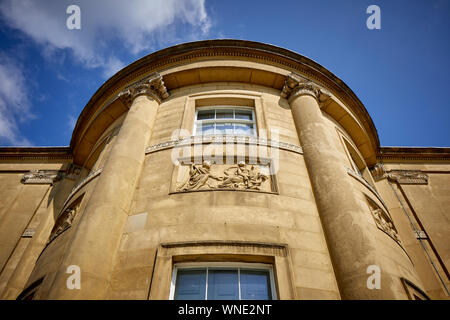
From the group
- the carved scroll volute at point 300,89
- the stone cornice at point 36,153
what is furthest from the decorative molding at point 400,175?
the stone cornice at point 36,153

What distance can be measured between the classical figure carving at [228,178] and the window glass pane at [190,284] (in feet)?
7.52

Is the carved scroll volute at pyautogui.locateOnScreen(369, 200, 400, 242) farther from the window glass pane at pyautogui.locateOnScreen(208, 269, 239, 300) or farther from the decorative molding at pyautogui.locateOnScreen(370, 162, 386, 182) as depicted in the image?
the window glass pane at pyautogui.locateOnScreen(208, 269, 239, 300)

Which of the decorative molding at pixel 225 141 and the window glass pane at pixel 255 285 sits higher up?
the decorative molding at pixel 225 141

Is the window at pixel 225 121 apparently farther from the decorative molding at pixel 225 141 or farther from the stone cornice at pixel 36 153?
the stone cornice at pixel 36 153

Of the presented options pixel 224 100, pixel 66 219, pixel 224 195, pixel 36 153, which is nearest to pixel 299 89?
pixel 224 100

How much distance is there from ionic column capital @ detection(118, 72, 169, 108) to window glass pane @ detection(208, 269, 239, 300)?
25.7ft

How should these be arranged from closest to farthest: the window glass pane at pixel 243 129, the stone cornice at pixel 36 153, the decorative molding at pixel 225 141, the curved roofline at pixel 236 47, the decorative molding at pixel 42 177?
the decorative molding at pixel 225 141, the window glass pane at pixel 243 129, the curved roofline at pixel 236 47, the decorative molding at pixel 42 177, the stone cornice at pixel 36 153

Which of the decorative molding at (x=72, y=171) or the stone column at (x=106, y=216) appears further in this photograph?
the decorative molding at (x=72, y=171)

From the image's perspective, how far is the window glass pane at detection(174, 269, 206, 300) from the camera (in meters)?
5.61

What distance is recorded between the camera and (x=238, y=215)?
680cm

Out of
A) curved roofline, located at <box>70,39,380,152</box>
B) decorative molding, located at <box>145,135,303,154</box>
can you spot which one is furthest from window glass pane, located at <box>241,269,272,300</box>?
curved roofline, located at <box>70,39,380,152</box>

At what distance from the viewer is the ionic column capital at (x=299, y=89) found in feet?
36.8
